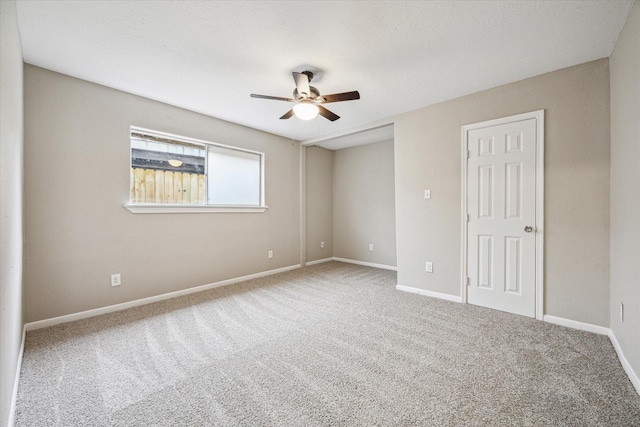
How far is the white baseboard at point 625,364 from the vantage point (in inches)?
63.2

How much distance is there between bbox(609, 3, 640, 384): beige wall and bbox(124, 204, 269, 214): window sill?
400 centimetres

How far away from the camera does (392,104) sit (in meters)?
3.28

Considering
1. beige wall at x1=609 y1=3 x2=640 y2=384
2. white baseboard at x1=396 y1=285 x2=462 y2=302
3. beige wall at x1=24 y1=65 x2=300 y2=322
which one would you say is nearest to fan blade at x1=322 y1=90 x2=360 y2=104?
beige wall at x1=609 y1=3 x2=640 y2=384

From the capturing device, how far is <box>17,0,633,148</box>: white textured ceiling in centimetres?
173

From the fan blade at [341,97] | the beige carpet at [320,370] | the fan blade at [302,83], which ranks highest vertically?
the fan blade at [302,83]

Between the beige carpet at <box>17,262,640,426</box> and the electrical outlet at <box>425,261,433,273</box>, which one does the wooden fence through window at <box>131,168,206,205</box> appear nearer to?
the beige carpet at <box>17,262,640,426</box>

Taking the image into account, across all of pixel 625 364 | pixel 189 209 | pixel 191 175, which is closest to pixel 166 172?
pixel 191 175

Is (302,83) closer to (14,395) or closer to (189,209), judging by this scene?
(189,209)

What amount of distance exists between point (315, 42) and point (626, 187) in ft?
8.25

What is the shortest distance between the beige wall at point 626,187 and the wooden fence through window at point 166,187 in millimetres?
4217

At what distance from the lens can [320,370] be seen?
71.5 inches

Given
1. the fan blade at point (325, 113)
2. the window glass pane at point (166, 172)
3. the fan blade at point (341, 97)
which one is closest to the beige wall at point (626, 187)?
the fan blade at point (341, 97)

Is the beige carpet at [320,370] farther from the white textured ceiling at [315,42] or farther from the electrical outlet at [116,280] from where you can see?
the white textured ceiling at [315,42]

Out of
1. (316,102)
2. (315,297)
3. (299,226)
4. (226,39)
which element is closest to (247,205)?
(299,226)
